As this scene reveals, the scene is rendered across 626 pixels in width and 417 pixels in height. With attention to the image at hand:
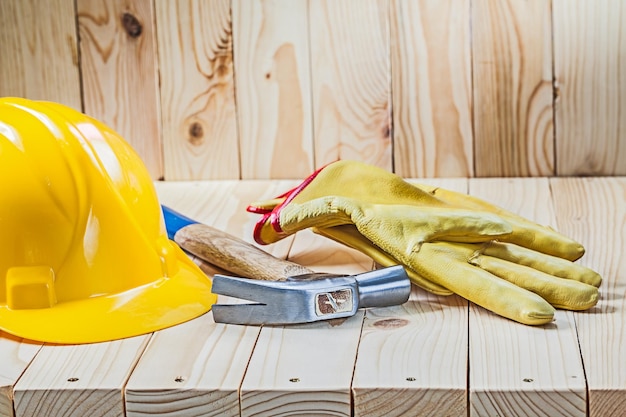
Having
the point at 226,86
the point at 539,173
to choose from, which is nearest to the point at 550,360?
the point at 539,173

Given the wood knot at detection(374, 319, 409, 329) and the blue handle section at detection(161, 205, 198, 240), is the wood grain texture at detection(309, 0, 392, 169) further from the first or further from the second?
the wood knot at detection(374, 319, 409, 329)

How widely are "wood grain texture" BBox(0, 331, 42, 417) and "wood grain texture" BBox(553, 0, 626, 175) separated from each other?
1181 mm

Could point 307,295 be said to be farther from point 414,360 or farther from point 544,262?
point 544,262

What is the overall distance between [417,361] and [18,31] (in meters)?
1.30

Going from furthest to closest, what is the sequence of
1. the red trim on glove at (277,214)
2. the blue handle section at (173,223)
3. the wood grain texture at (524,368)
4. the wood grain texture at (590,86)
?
the wood grain texture at (590,86), the blue handle section at (173,223), the red trim on glove at (277,214), the wood grain texture at (524,368)

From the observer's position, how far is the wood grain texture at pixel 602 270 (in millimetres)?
1084

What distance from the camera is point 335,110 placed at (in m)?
2.09

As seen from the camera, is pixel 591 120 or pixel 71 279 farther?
pixel 591 120

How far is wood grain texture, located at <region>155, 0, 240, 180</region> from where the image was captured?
6.82 feet

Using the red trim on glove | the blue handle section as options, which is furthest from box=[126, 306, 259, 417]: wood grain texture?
the blue handle section

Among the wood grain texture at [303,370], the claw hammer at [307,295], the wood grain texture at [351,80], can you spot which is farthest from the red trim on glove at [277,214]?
the wood grain texture at [351,80]

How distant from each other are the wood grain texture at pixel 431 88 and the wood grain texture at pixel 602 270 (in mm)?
220

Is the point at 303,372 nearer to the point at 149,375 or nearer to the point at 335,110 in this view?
the point at 149,375

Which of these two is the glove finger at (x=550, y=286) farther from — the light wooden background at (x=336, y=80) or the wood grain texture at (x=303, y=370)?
the light wooden background at (x=336, y=80)
